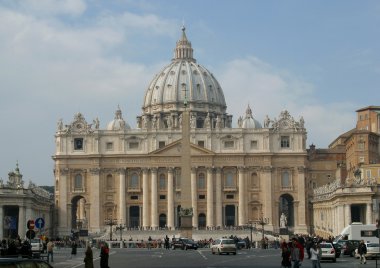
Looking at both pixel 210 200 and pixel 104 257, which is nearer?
pixel 104 257

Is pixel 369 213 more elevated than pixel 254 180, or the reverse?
pixel 254 180

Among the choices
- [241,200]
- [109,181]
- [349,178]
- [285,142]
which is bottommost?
[241,200]

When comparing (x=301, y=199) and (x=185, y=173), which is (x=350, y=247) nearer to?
(x=185, y=173)

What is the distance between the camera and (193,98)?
535 ft

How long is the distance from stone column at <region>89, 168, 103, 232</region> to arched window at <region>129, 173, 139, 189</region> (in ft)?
14.1

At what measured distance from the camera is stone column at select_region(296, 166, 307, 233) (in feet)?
419

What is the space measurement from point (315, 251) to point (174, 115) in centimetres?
12326

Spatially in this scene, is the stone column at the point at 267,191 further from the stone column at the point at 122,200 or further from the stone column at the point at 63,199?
the stone column at the point at 63,199

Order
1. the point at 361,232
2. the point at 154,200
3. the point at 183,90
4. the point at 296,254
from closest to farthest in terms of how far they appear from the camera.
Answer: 1. the point at 296,254
2. the point at 361,232
3. the point at 154,200
4. the point at 183,90

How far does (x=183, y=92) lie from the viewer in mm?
161625

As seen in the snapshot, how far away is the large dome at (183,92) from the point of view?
16238 centimetres

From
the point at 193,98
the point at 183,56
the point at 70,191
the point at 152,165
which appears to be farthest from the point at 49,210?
the point at 183,56

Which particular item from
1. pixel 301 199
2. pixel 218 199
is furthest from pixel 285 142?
pixel 218 199

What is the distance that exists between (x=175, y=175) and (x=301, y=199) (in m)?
17.6
